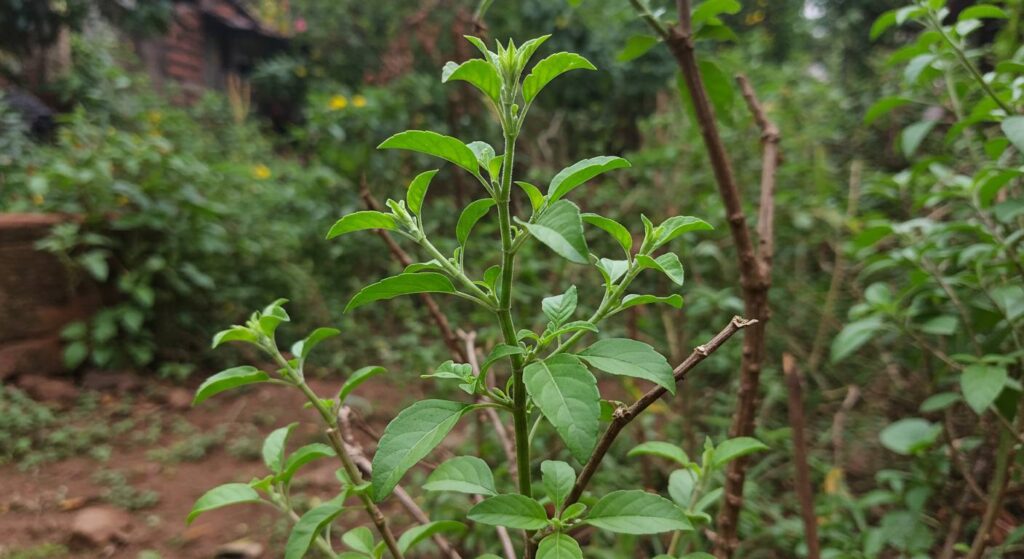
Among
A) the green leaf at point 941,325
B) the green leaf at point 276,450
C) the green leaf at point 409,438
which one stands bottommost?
the green leaf at point 941,325

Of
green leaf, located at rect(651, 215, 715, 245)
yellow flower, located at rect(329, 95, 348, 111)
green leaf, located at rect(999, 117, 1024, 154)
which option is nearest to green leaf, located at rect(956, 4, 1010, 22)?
green leaf, located at rect(999, 117, 1024, 154)

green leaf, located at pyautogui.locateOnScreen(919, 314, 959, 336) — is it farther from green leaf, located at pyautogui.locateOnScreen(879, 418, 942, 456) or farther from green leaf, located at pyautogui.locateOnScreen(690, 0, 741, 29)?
green leaf, located at pyautogui.locateOnScreen(690, 0, 741, 29)

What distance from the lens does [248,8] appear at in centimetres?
925

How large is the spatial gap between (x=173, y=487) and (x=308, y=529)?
181cm

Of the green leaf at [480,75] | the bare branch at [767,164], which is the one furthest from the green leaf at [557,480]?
the bare branch at [767,164]

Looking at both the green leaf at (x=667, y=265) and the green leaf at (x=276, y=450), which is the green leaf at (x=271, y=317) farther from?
the green leaf at (x=667, y=265)

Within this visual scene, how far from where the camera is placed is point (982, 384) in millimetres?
891

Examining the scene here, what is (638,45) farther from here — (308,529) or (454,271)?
(308,529)

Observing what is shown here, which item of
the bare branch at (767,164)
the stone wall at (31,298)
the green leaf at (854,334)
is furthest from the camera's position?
the stone wall at (31,298)

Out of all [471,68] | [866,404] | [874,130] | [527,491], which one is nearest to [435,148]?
[471,68]

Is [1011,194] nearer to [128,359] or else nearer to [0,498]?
[0,498]

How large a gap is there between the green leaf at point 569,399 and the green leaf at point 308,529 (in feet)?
0.84

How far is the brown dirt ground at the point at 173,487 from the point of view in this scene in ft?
5.57

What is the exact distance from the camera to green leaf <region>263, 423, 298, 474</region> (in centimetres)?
63
